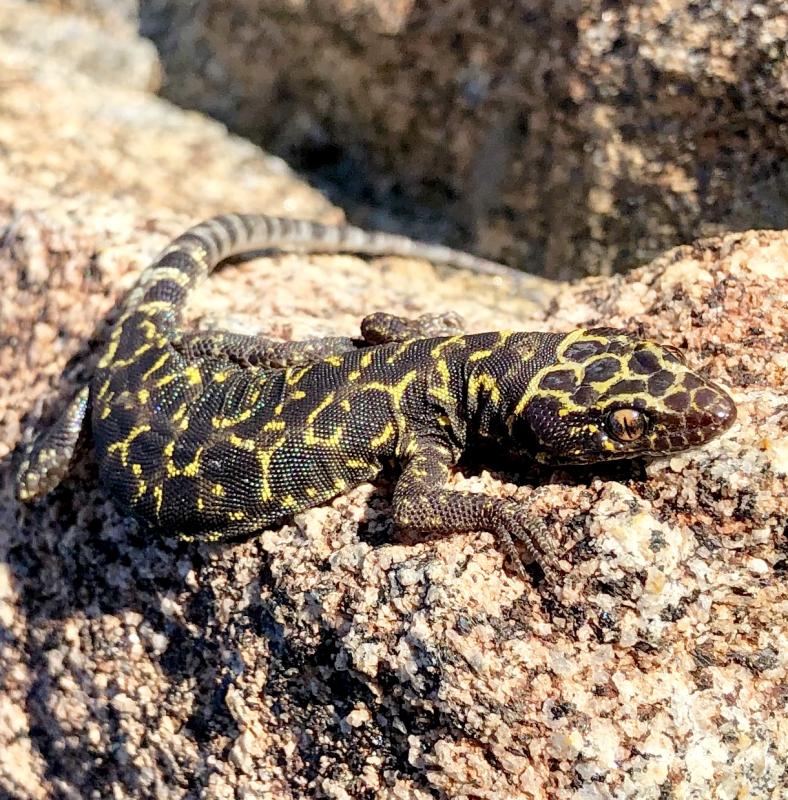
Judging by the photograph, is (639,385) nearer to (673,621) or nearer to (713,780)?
(673,621)

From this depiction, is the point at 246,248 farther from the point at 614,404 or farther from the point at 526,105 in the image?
the point at 614,404

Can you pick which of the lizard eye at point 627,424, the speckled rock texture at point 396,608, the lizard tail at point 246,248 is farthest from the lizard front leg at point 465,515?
the lizard tail at point 246,248

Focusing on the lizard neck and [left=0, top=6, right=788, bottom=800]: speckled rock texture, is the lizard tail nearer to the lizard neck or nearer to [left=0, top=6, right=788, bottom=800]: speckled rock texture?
[left=0, top=6, right=788, bottom=800]: speckled rock texture

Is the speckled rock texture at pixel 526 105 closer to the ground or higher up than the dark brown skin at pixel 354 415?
higher up

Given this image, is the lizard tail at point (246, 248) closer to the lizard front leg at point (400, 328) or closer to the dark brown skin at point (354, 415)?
the dark brown skin at point (354, 415)

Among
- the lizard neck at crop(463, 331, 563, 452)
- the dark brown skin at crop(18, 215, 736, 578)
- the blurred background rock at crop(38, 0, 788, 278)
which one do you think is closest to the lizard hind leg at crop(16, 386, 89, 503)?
the dark brown skin at crop(18, 215, 736, 578)

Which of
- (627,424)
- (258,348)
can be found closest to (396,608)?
(627,424)
